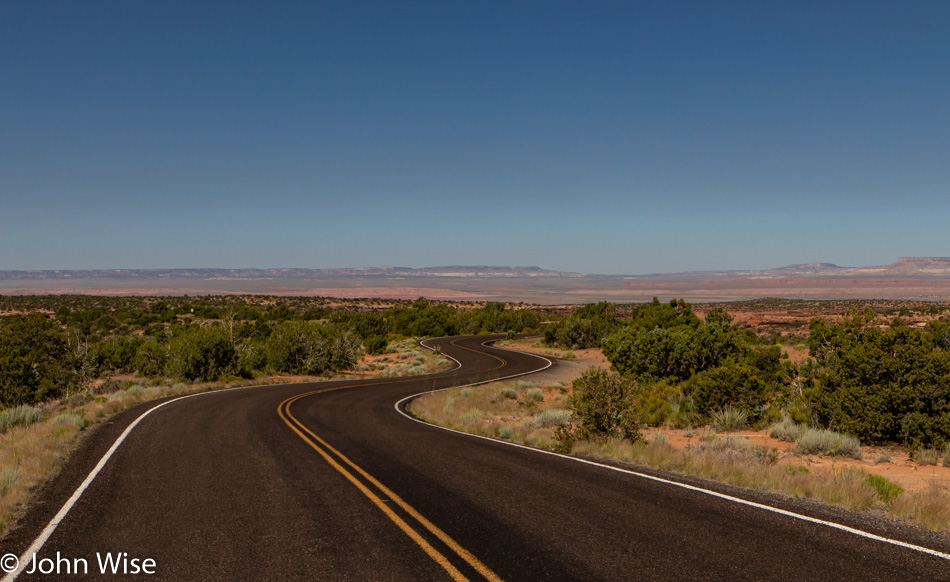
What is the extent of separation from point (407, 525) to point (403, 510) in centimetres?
67

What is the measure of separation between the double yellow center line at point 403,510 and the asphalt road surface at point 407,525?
29 millimetres

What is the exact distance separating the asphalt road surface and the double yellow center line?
0.03 meters

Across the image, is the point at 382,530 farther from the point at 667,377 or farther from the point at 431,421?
the point at 667,377

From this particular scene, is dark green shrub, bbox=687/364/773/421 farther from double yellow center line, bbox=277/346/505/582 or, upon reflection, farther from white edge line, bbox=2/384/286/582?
white edge line, bbox=2/384/286/582

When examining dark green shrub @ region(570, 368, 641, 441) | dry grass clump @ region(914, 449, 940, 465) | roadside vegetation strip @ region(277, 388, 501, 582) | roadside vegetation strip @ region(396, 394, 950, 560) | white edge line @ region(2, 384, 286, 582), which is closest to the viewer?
roadside vegetation strip @ region(277, 388, 501, 582)

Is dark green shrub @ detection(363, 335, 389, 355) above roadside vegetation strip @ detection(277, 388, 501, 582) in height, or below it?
below

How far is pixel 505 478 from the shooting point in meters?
9.59

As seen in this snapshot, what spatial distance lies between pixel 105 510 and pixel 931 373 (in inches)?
699

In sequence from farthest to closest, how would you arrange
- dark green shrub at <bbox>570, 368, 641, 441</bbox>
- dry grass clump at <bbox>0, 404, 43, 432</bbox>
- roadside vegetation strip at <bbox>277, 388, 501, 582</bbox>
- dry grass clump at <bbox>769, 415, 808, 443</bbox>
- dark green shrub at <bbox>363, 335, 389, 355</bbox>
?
dark green shrub at <bbox>363, 335, 389, 355</bbox> → dry grass clump at <bbox>0, 404, 43, 432</bbox> → dry grass clump at <bbox>769, 415, 808, 443</bbox> → dark green shrub at <bbox>570, 368, 641, 441</bbox> → roadside vegetation strip at <bbox>277, 388, 501, 582</bbox>

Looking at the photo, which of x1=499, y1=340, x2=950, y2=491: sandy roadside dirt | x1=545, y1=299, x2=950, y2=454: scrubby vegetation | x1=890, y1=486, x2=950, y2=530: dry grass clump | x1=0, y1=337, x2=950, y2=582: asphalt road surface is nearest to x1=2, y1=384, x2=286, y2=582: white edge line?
A: x1=0, y1=337, x2=950, y2=582: asphalt road surface

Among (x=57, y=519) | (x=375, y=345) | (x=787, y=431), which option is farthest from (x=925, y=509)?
(x=375, y=345)

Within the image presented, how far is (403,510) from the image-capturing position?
764cm

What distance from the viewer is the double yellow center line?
570cm

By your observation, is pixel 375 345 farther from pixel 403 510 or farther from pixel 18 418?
pixel 403 510
